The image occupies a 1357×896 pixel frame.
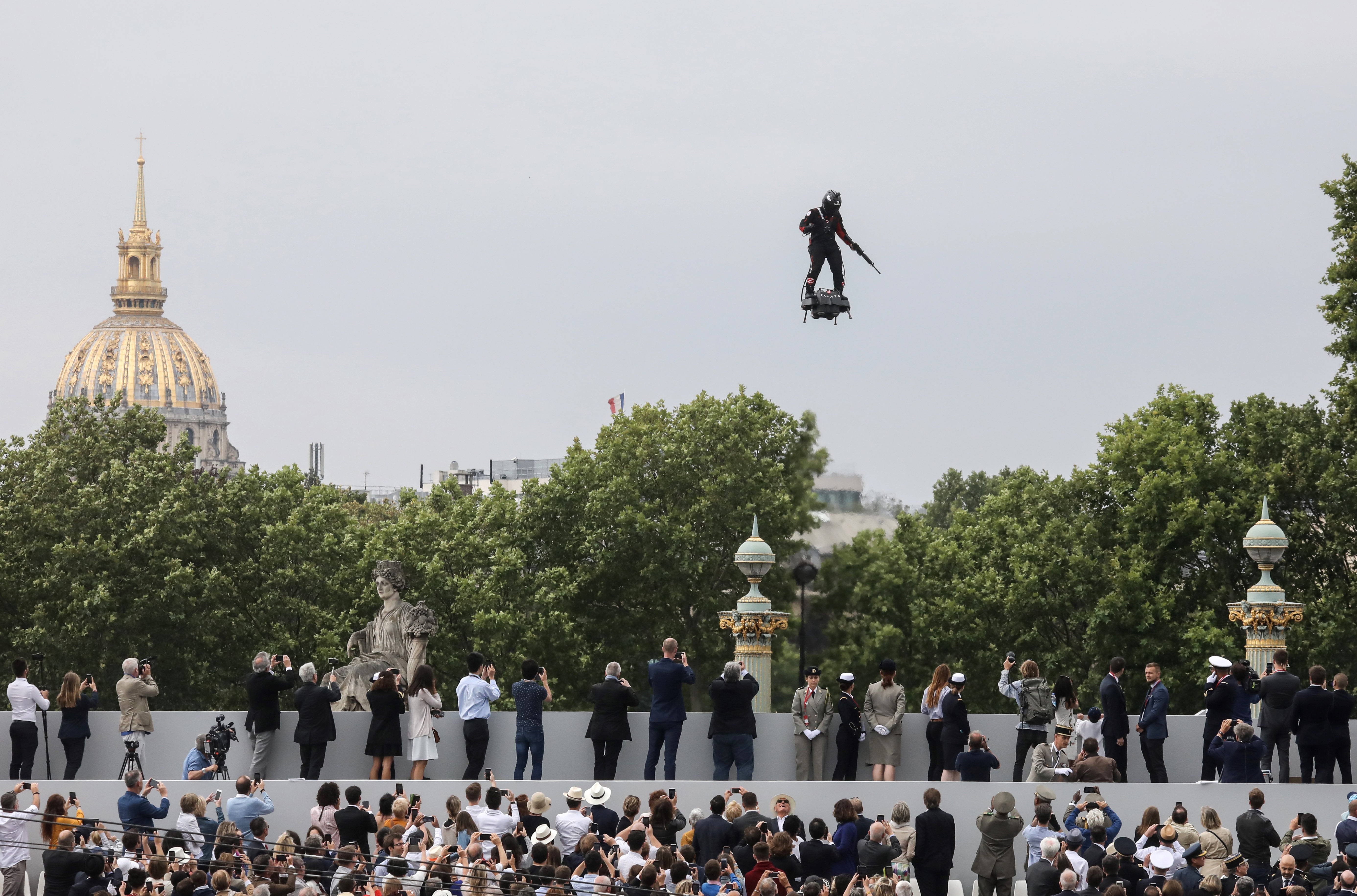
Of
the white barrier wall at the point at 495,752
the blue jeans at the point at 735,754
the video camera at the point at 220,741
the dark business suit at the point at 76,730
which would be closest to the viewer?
the video camera at the point at 220,741

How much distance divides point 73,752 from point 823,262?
11.6 metres

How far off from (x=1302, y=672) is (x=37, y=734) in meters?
35.2

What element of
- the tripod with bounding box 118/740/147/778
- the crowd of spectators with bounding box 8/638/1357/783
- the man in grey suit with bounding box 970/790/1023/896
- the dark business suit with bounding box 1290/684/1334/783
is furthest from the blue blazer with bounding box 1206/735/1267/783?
the tripod with bounding box 118/740/147/778

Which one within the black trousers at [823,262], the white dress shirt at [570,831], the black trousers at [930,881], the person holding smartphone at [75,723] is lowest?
the black trousers at [930,881]

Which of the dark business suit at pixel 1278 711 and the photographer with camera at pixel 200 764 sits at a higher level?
the dark business suit at pixel 1278 711

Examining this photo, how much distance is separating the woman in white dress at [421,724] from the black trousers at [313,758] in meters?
1.00

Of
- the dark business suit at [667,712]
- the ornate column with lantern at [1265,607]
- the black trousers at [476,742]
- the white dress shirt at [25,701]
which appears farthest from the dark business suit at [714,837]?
the ornate column with lantern at [1265,607]

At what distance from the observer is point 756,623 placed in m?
31.2

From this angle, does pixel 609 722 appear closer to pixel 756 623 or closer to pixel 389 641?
pixel 389 641

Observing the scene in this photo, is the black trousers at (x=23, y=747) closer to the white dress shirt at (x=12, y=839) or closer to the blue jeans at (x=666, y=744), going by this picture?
the white dress shirt at (x=12, y=839)

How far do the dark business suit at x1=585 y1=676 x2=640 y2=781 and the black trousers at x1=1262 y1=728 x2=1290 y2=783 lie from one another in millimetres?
6975

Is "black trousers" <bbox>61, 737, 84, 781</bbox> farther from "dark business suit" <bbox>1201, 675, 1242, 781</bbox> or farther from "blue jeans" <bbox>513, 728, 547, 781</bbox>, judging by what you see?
"dark business suit" <bbox>1201, 675, 1242, 781</bbox>

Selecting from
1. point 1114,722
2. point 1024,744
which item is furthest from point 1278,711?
point 1024,744

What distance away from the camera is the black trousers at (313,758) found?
78.0ft
